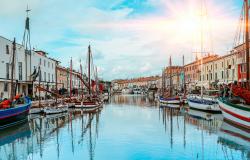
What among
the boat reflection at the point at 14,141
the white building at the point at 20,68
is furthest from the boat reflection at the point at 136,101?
the boat reflection at the point at 14,141

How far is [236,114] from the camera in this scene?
28266mm

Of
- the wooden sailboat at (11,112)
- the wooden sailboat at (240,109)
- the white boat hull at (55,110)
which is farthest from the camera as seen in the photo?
the white boat hull at (55,110)

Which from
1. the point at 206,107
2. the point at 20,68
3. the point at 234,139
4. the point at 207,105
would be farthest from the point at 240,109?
the point at 20,68

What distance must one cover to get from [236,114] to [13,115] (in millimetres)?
22490

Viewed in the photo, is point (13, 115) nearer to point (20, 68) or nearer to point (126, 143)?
point (126, 143)

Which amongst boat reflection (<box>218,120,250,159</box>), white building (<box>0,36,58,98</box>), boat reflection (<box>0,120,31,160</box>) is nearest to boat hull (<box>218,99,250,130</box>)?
boat reflection (<box>218,120,250,159</box>)

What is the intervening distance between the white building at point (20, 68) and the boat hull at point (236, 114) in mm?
26230

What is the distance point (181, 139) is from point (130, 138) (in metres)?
3.98

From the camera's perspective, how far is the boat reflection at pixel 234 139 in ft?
61.2

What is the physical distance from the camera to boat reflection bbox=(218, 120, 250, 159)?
61.2 feet

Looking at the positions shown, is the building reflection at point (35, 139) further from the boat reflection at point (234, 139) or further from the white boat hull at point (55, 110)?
the white boat hull at point (55, 110)

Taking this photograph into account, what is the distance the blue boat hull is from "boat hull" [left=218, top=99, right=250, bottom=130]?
72.8ft

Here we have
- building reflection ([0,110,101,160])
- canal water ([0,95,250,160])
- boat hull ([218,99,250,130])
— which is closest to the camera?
canal water ([0,95,250,160])

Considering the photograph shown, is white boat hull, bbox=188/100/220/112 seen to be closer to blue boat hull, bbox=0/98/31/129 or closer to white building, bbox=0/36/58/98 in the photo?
blue boat hull, bbox=0/98/31/129
